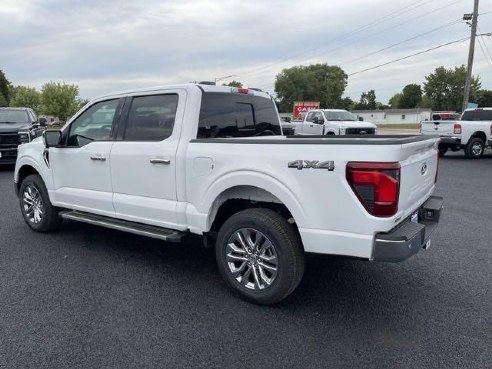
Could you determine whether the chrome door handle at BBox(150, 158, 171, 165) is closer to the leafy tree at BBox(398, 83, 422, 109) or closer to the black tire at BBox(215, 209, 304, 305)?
the black tire at BBox(215, 209, 304, 305)

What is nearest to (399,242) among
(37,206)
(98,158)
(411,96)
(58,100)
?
(98,158)

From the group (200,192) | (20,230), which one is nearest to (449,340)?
(200,192)

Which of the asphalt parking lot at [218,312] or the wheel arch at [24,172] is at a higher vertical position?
the wheel arch at [24,172]

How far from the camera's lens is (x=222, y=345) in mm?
3074

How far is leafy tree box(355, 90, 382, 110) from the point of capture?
11932 cm

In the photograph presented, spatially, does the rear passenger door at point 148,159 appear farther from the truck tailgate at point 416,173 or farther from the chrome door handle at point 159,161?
the truck tailgate at point 416,173

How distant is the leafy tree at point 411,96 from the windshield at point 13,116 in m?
111

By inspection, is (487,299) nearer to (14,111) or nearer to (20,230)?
(20,230)

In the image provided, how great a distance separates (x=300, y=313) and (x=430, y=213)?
1.59 meters

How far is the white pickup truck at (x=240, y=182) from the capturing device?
10.1 ft

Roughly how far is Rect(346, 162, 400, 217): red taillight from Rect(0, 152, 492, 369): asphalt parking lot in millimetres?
983

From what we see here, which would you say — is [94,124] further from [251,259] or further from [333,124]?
[333,124]

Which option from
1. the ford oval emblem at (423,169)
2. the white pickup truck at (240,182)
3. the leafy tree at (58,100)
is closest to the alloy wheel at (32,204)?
the white pickup truck at (240,182)

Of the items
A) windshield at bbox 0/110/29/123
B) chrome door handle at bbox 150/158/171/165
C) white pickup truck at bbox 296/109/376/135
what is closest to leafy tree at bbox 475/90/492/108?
white pickup truck at bbox 296/109/376/135
